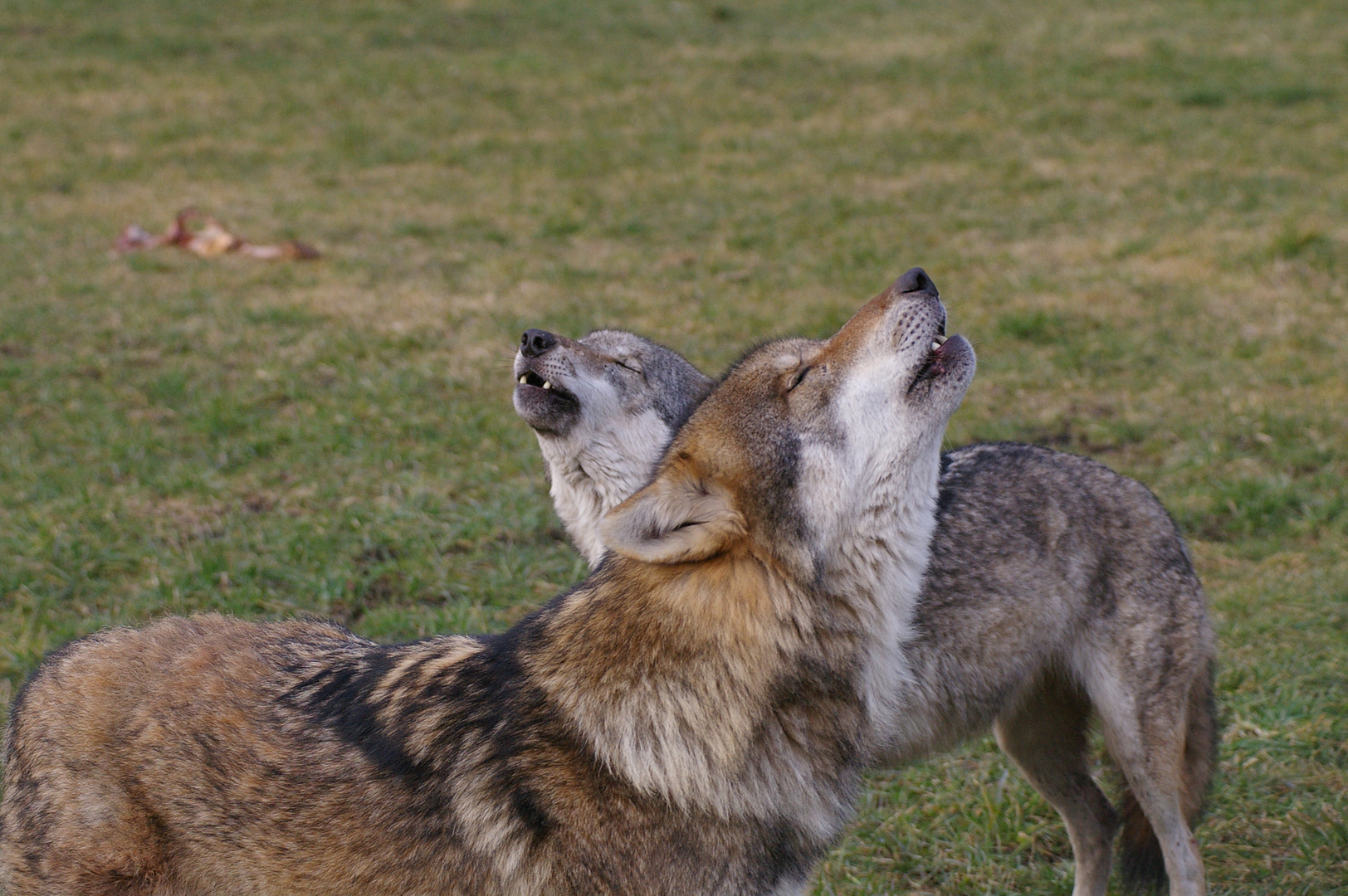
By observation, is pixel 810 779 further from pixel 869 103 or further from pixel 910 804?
pixel 869 103

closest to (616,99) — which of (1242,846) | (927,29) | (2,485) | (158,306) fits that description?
(927,29)

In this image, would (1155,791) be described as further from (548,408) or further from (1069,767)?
(548,408)

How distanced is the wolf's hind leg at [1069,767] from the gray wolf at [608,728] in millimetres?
1226

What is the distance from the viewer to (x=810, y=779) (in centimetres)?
273

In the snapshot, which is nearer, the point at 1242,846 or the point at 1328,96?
the point at 1242,846

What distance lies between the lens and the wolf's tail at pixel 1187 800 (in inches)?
143

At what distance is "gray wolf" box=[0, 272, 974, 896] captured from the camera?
262 centimetres

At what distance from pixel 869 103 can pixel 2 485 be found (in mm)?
11614

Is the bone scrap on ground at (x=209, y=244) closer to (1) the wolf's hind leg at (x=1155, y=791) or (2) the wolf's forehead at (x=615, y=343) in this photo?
(2) the wolf's forehead at (x=615, y=343)

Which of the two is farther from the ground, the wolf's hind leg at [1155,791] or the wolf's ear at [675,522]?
the wolf's ear at [675,522]

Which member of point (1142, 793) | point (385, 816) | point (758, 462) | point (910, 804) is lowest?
point (910, 804)

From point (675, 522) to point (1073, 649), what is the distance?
1.66m

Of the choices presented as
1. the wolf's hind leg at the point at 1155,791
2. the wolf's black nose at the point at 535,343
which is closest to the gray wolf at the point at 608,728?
the wolf's hind leg at the point at 1155,791

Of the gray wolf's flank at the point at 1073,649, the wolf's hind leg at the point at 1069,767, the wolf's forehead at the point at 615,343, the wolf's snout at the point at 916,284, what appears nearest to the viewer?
the wolf's snout at the point at 916,284
